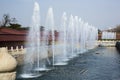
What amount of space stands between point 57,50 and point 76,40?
17.2 metres

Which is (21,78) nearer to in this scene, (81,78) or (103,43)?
(81,78)

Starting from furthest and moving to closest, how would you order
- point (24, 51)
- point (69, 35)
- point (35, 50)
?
1. point (69, 35)
2. point (35, 50)
3. point (24, 51)

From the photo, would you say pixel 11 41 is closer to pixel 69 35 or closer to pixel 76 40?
pixel 69 35

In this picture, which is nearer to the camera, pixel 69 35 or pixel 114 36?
pixel 69 35

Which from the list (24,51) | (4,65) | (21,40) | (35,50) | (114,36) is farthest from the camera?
(114,36)

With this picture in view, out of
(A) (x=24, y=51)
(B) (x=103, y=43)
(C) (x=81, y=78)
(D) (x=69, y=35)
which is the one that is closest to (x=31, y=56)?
(A) (x=24, y=51)

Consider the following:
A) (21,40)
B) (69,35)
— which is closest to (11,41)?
(21,40)

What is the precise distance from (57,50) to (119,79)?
988 inches

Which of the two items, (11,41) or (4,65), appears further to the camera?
(11,41)

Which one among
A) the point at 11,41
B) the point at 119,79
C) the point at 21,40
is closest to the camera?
the point at 119,79

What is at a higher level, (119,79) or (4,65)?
(4,65)

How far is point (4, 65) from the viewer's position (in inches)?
260

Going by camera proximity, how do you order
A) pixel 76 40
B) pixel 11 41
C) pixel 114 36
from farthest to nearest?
pixel 114 36 < pixel 76 40 < pixel 11 41

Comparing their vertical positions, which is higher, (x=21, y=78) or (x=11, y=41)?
(x=11, y=41)
